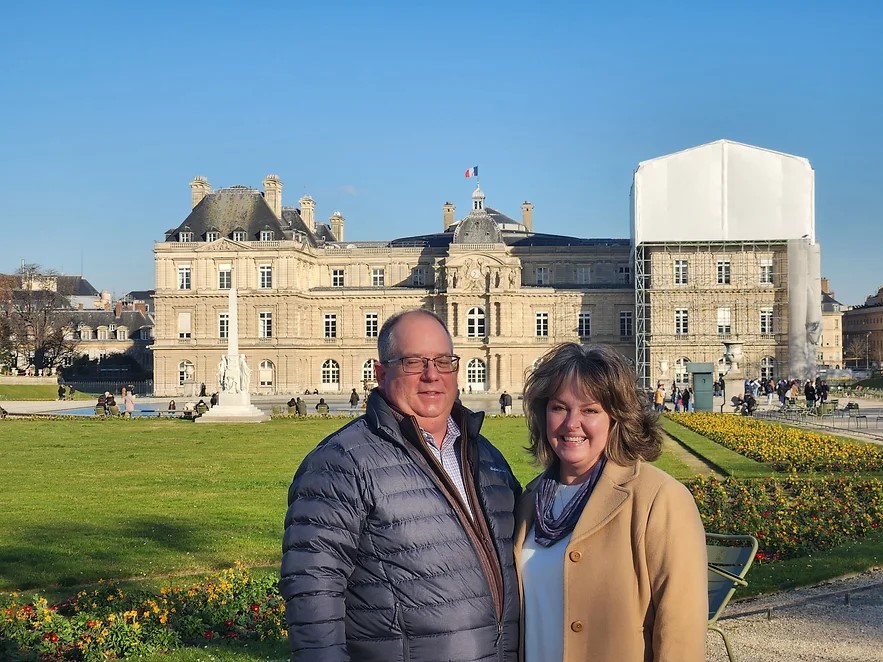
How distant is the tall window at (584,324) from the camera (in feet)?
213

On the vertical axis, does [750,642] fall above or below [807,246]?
below

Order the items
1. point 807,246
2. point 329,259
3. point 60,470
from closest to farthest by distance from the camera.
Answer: point 60,470 → point 807,246 → point 329,259

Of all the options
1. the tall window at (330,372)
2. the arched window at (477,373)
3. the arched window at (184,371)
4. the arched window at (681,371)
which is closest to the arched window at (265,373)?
the tall window at (330,372)

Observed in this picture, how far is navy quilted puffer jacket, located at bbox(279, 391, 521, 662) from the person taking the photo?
3.87m

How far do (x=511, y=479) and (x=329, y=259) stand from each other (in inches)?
2640

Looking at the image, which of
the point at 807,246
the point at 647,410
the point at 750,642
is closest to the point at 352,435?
the point at 647,410

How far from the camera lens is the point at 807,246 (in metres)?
56.2

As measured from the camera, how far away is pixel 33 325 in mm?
72750

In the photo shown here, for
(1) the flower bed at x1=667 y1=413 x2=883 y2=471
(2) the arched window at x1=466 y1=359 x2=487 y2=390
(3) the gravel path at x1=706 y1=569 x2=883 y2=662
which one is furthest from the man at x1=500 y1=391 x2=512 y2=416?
(3) the gravel path at x1=706 y1=569 x2=883 y2=662

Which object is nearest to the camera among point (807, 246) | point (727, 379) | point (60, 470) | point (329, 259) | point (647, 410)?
point (647, 410)

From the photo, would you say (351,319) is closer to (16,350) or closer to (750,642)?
(16,350)

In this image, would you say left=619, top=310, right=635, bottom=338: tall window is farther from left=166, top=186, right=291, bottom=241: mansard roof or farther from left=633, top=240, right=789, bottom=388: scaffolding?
left=166, top=186, right=291, bottom=241: mansard roof

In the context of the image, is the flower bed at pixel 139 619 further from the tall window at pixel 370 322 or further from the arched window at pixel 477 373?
the tall window at pixel 370 322

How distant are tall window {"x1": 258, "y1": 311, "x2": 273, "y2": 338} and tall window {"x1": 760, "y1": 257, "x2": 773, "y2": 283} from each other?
31.2 metres
